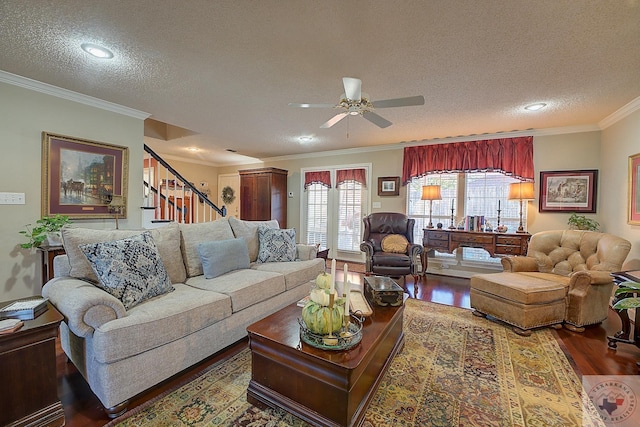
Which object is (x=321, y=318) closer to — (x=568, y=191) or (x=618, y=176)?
(x=618, y=176)

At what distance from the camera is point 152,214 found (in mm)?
3812

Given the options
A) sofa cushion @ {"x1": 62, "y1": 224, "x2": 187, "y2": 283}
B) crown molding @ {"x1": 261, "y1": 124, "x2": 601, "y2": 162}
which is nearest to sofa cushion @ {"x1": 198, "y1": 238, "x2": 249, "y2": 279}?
sofa cushion @ {"x1": 62, "y1": 224, "x2": 187, "y2": 283}

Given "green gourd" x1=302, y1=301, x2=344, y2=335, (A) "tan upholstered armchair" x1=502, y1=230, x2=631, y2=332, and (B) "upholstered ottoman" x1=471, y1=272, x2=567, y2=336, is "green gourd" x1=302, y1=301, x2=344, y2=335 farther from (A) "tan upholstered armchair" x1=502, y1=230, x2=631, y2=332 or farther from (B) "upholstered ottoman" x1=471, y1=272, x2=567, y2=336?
(A) "tan upholstered armchair" x1=502, y1=230, x2=631, y2=332

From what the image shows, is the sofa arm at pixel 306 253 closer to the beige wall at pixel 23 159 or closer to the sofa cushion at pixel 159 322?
the sofa cushion at pixel 159 322

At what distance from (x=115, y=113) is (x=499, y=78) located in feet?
14.3

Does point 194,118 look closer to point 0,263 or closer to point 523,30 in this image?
point 0,263

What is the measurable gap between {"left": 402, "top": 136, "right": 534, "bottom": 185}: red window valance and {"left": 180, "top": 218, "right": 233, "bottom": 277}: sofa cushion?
3.55m

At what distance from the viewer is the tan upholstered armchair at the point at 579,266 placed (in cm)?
256

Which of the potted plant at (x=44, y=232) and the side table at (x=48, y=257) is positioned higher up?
the potted plant at (x=44, y=232)

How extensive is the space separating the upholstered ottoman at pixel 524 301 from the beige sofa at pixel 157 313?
207 cm

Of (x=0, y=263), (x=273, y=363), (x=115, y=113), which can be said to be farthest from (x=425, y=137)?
(x=0, y=263)

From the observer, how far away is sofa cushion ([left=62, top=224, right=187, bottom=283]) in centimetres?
182

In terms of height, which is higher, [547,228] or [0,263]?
[547,228]

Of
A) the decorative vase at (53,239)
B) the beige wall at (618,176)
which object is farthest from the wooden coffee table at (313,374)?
the beige wall at (618,176)
